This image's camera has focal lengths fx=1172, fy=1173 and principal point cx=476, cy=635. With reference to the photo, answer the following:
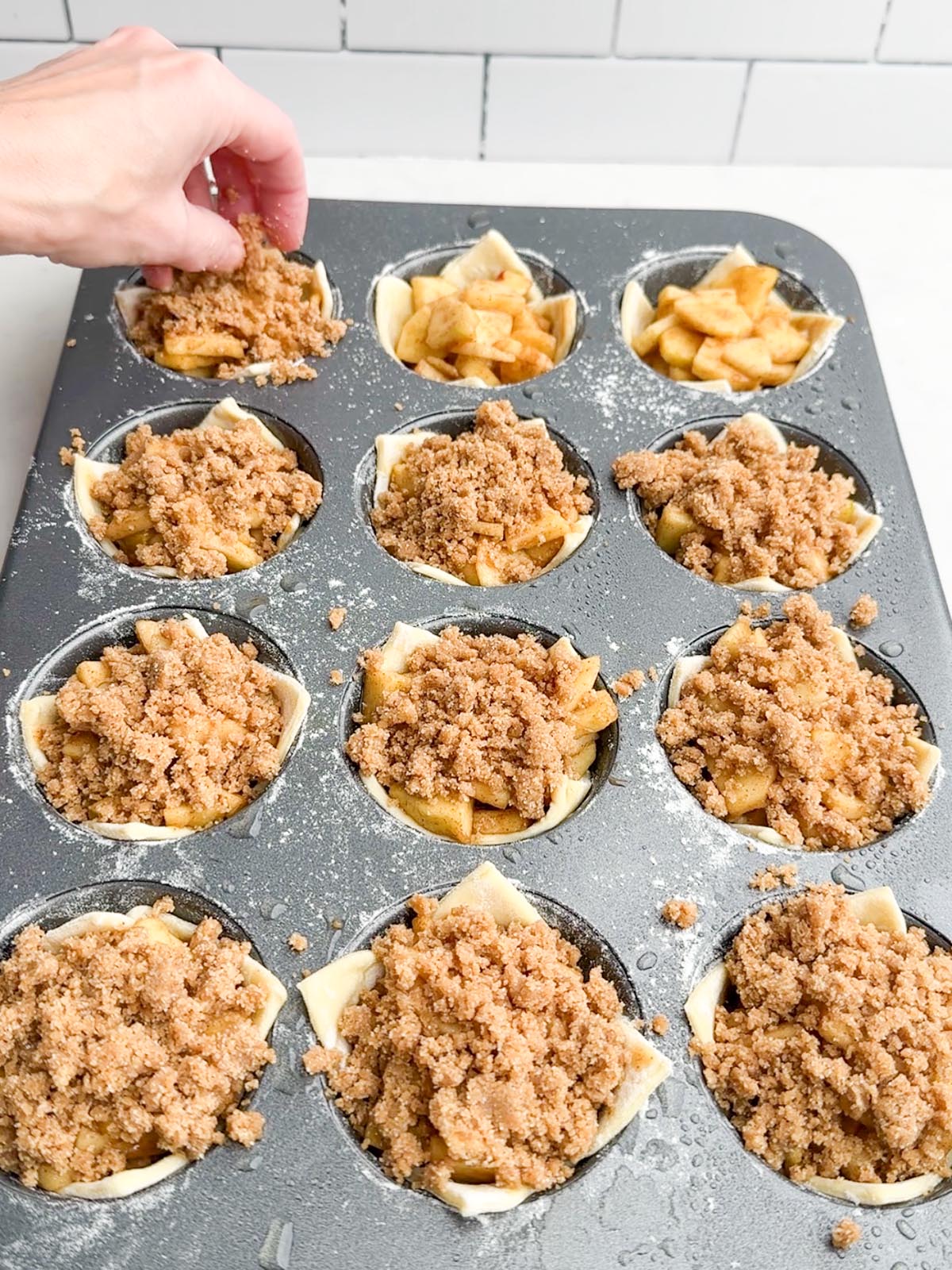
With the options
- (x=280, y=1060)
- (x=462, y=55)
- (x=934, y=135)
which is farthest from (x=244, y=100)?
(x=934, y=135)

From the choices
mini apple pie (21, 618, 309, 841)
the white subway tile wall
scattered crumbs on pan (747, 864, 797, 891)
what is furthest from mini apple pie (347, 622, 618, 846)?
the white subway tile wall

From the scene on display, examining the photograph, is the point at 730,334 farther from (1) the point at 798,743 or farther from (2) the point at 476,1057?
(2) the point at 476,1057

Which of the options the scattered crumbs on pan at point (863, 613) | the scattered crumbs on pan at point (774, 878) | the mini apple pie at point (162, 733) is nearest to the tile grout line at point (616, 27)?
the scattered crumbs on pan at point (863, 613)

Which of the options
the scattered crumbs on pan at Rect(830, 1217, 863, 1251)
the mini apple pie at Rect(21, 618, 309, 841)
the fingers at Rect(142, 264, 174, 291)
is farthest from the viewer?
the fingers at Rect(142, 264, 174, 291)

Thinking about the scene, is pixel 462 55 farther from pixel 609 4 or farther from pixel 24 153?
pixel 24 153

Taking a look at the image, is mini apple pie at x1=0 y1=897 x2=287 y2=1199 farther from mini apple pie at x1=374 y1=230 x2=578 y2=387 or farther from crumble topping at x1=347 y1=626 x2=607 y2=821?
mini apple pie at x1=374 y1=230 x2=578 y2=387

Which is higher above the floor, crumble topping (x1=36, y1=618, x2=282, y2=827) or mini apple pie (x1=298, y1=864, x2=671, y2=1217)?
crumble topping (x1=36, y1=618, x2=282, y2=827)

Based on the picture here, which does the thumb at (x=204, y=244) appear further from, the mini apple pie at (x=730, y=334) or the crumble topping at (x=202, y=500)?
the mini apple pie at (x=730, y=334)
